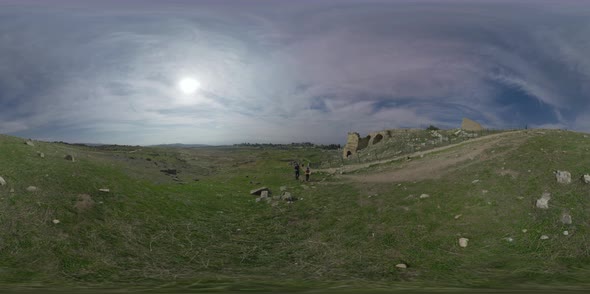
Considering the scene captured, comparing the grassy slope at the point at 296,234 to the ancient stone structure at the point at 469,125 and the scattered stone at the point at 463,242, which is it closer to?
the scattered stone at the point at 463,242

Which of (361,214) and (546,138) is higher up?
(546,138)

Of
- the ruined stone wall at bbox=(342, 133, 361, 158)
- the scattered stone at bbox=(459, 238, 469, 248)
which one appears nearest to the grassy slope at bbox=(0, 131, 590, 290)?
the scattered stone at bbox=(459, 238, 469, 248)

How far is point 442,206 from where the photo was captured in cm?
1812

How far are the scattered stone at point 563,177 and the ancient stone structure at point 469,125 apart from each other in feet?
154

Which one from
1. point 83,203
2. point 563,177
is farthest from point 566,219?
point 83,203

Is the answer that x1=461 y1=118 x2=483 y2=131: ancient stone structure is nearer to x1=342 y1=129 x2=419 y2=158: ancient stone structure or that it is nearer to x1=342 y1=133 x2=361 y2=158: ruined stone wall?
x1=342 y1=129 x2=419 y2=158: ancient stone structure

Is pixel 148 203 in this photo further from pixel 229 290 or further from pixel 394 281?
pixel 394 281

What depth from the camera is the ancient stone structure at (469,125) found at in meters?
62.3

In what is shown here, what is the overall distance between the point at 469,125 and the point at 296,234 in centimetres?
5822

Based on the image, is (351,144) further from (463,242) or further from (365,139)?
(463,242)

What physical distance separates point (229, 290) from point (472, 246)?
10.0m

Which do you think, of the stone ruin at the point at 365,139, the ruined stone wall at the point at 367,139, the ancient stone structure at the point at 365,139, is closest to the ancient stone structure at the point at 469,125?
the stone ruin at the point at 365,139

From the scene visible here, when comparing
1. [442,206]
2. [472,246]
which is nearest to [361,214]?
[442,206]

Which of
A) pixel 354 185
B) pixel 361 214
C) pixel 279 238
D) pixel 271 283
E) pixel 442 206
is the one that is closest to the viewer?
pixel 271 283
